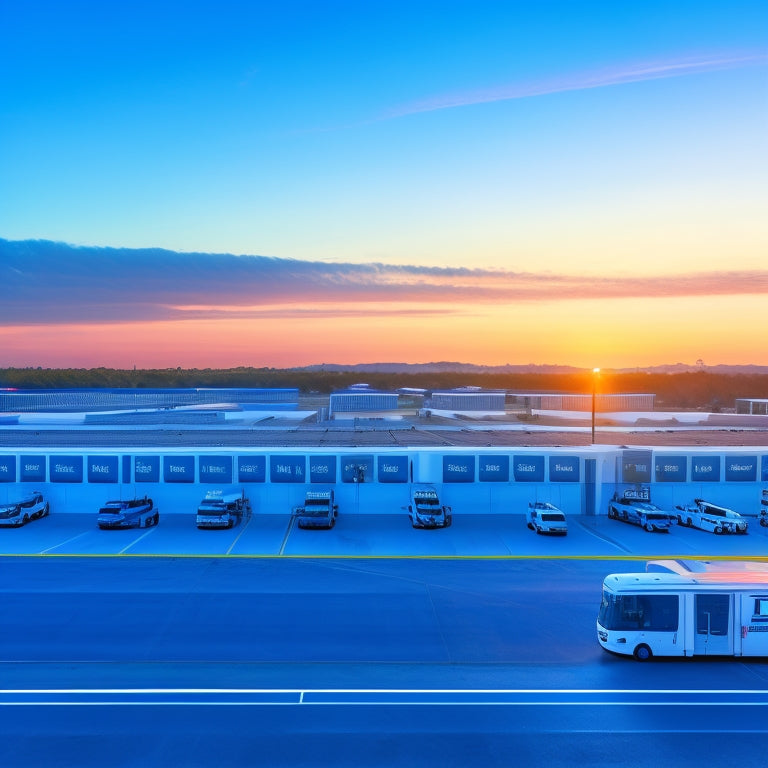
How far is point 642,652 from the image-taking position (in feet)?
47.0

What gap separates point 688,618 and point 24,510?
78.6ft

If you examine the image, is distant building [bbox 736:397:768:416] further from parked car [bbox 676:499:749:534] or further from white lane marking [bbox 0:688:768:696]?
white lane marking [bbox 0:688:768:696]

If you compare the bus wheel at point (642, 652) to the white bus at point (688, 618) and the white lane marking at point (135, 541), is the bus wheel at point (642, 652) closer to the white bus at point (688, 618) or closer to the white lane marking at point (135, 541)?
the white bus at point (688, 618)

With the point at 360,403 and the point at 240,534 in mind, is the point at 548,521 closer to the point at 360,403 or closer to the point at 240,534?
the point at 240,534

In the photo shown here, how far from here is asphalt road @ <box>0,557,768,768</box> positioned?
1084 centimetres

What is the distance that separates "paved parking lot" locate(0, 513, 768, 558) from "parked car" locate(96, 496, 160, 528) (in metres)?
A: 0.34

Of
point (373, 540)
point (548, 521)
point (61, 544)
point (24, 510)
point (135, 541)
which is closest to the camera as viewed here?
point (61, 544)

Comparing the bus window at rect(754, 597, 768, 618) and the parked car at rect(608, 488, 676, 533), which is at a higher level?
the bus window at rect(754, 597, 768, 618)

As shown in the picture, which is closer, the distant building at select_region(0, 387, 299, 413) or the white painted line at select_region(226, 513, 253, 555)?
the white painted line at select_region(226, 513, 253, 555)

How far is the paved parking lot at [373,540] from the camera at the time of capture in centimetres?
2370

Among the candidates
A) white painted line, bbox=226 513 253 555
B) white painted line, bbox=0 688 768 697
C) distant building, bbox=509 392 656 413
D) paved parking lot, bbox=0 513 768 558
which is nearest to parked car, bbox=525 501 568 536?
paved parking lot, bbox=0 513 768 558

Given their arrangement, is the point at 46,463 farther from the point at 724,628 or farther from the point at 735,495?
the point at 735,495

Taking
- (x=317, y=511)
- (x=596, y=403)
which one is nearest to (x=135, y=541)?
(x=317, y=511)

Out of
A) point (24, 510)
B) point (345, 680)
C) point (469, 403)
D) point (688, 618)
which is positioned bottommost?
point (24, 510)
